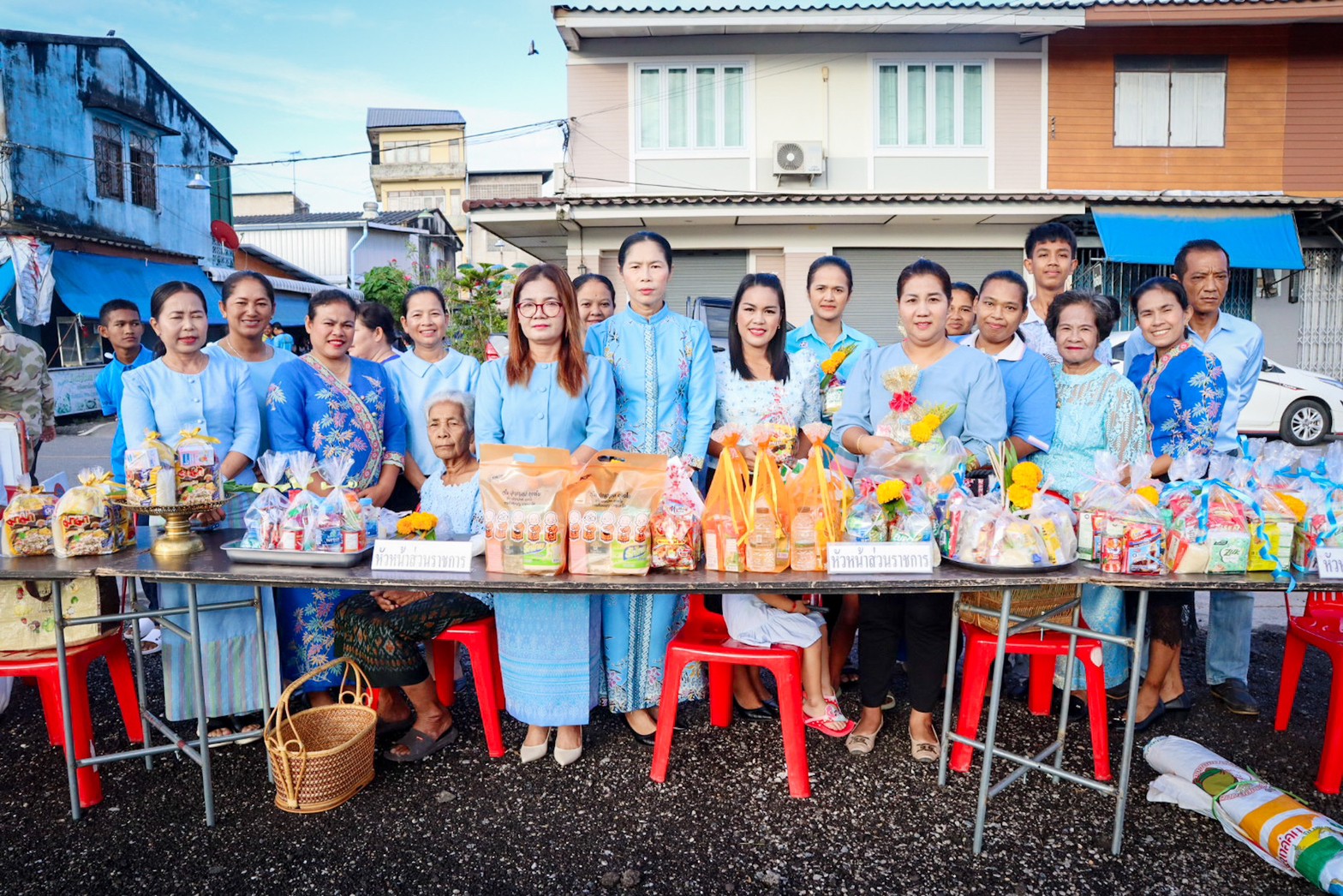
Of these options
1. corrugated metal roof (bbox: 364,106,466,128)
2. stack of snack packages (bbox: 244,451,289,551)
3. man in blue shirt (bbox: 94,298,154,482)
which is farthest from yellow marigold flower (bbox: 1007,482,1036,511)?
corrugated metal roof (bbox: 364,106,466,128)

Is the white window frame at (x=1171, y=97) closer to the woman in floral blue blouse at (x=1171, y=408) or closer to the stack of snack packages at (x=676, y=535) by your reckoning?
the woman in floral blue blouse at (x=1171, y=408)

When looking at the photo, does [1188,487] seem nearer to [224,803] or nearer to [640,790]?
[640,790]

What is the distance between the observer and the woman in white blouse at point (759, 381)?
10.9 ft

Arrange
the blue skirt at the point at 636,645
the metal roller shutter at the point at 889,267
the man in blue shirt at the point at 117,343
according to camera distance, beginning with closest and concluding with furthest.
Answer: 1. the blue skirt at the point at 636,645
2. the man in blue shirt at the point at 117,343
3. the metal roller shutter at the point at 889,267

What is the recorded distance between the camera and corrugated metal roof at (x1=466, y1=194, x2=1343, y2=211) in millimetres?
10461

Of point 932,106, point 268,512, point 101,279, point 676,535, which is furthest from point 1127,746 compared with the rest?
point 101,279

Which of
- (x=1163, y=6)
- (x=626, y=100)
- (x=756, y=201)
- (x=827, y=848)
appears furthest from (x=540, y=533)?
(x=1163, y=6)

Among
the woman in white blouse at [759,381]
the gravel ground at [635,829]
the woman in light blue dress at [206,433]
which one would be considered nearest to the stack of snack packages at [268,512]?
the woman in light blue dress at [206,433]

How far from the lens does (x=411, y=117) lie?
37500mm

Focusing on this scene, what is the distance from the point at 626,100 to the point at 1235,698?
10596mm

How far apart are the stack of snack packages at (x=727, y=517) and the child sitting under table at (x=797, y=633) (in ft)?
1.02

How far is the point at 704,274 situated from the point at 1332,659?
966 cm

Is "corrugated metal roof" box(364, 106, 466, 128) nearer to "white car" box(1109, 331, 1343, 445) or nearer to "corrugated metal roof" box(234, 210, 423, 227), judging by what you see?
"corrugated metal roof" box(234, 210, 423, 227)

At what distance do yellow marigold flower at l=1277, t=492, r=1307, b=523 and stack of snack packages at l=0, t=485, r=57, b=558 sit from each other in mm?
4035
